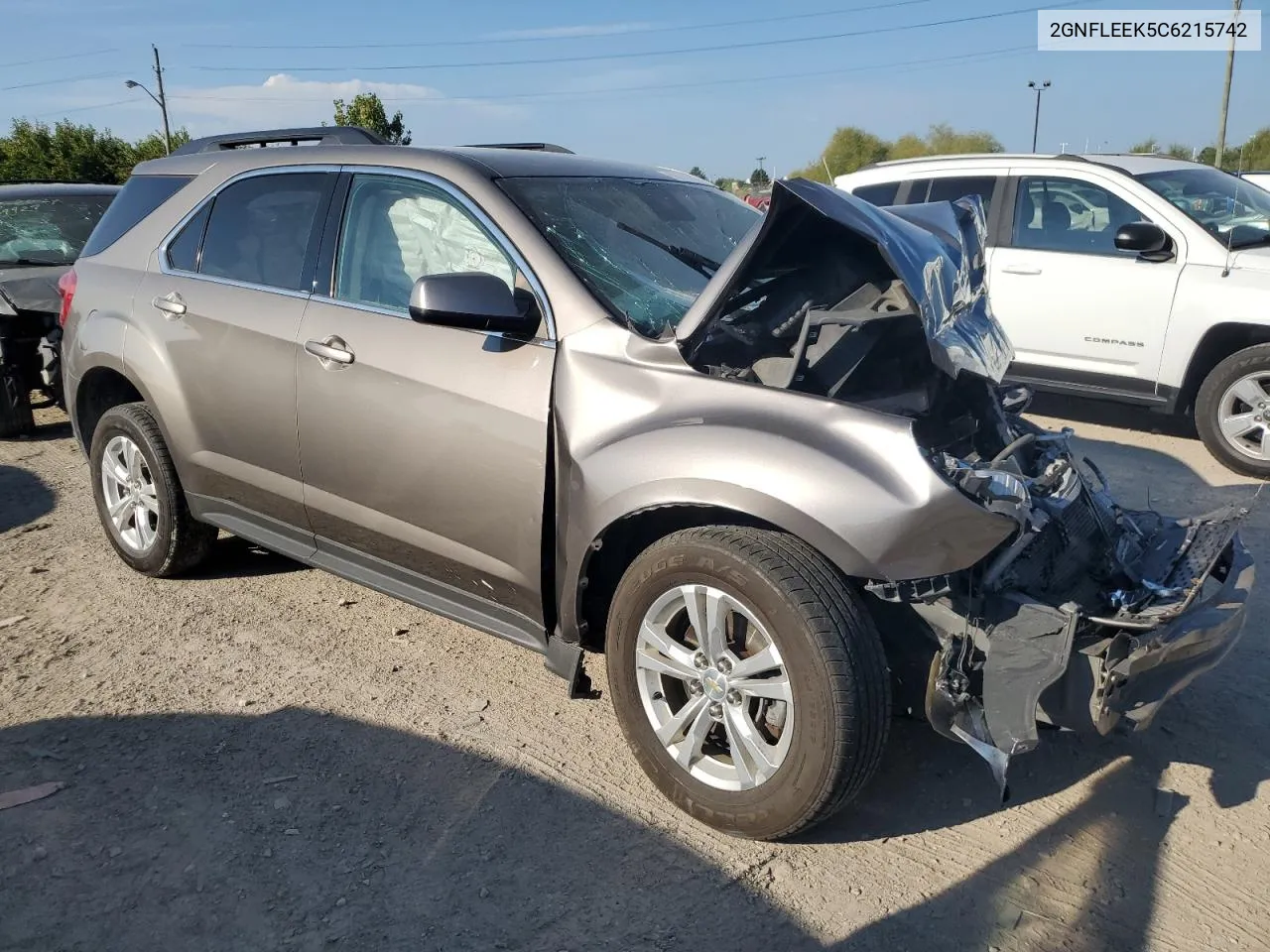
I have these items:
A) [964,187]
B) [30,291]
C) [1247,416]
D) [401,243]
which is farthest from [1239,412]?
[30,291]

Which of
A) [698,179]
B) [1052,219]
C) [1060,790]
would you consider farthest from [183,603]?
[1052,219]

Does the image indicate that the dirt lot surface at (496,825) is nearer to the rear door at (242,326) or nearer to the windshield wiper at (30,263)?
the rear door at (242,326)

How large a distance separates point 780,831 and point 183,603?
3045 mm

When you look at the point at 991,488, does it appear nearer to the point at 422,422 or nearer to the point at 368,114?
the point at 422,422

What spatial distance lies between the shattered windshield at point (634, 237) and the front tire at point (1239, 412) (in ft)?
13.1

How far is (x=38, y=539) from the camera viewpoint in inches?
215

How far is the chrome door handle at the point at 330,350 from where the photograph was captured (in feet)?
11.8

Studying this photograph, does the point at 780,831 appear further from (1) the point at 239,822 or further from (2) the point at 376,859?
(1) the point at 239,822

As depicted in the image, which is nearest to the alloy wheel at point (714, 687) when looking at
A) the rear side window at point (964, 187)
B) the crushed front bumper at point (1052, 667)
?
the crushed front bumper at point (1052, 667)

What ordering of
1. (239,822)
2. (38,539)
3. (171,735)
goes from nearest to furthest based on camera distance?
1. (239,822)
2. (171,735)
3. (38,539)

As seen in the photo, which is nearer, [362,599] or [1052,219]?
[362,599]

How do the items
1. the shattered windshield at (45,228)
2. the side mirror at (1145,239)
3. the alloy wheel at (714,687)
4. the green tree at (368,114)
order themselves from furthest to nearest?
1. the green tree at (368,114)
2. the shattered windshield at (45,228)
3. the side mirror at (1145,239)
4. the alloy wheel at (714,687)

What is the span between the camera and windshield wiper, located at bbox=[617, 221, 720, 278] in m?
3.62

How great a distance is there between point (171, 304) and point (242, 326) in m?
0.56
